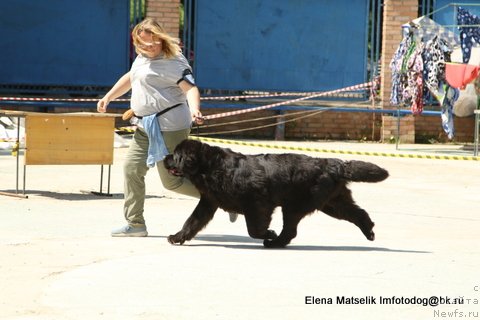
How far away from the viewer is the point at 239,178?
8328mm

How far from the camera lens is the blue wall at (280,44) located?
2141 cm

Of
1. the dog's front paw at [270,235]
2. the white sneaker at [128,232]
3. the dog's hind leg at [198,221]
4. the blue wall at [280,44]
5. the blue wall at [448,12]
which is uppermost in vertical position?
the blue wall at [448,12]

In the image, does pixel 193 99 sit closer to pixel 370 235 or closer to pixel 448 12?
pixel 370 235

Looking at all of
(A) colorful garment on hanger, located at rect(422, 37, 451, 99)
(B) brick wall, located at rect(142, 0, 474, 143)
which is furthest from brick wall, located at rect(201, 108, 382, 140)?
(A) colorful garment on hanger, located at rect(422, 37, 451, 99)

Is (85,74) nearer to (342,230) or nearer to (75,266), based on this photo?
(342,230)

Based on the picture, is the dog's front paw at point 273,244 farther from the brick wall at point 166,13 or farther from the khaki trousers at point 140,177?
the brick wall at point 166,13

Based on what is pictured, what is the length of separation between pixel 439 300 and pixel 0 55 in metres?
15.6

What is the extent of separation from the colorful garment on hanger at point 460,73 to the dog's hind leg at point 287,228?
32.3 feet

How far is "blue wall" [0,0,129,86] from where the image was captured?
2075 centimetres

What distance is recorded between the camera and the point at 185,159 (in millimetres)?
8383

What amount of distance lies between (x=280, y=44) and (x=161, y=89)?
12870mm

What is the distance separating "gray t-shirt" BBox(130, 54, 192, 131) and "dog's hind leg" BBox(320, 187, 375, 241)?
138cm

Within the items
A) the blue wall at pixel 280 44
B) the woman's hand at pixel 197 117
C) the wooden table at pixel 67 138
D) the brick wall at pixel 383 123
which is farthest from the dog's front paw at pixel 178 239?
the blue wall at pixel 280 44

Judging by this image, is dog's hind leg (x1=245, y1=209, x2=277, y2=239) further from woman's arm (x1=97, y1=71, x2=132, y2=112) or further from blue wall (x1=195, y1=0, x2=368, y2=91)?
blue wall (x1=195, y1=0, x2=368, y2=91)
